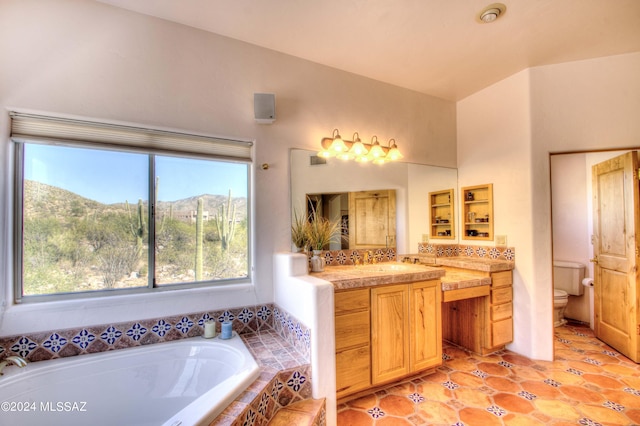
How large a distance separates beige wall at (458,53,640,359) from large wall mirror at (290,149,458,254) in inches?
26.3

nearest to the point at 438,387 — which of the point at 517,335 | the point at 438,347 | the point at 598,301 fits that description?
the point at 438,347

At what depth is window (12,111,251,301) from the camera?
1.69 metres

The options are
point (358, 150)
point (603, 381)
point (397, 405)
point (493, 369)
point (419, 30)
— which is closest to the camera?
point (397, 405)

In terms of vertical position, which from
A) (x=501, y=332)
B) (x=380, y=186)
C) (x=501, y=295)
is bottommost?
(x=501, y=332)

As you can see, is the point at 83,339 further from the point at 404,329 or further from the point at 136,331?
the point at 404,329

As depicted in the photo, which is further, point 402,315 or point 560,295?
point 560,295

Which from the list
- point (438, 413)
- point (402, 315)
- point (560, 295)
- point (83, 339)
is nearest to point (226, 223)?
point (83, 339)

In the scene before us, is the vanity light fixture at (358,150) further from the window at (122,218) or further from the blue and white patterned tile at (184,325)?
the blue and white patterned tile at (184,325)

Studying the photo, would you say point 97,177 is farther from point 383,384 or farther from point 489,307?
point 489,307

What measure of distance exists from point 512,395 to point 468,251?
1.42 meters

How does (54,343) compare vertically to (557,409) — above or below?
above

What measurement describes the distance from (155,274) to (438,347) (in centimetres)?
225

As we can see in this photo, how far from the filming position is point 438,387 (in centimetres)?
218

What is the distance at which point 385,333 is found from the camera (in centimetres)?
207
